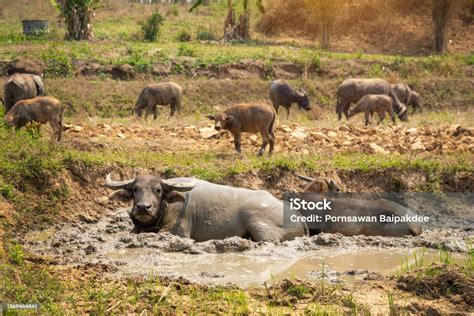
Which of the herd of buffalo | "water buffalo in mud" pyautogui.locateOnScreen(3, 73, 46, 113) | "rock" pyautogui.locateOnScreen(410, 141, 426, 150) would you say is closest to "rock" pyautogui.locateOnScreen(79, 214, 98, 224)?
the herd of buffalo

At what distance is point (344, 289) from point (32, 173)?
4.84m

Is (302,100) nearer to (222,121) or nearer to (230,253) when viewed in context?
(222,121)

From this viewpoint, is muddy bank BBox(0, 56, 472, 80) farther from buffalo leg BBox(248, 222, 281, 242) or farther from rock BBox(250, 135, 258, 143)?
buffalo leg BBox(248, 222, 281, 242)

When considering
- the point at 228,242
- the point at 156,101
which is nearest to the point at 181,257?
the point at 228,242

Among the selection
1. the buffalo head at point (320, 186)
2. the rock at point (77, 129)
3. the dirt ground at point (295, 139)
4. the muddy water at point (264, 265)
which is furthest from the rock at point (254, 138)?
the muddy water at point (264, 265)

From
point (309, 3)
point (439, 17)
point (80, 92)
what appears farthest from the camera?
point (309, 3)

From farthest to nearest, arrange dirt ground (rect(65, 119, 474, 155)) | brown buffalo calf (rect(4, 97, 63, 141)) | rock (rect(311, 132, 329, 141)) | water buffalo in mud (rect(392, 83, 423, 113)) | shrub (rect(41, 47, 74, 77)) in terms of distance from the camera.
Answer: water buffalo in mud (rect(392, 83, 423, 113)) < shrub (rect(41, 47, 74, 77)) < rock (rect(311, 132, 329, 141)) < brown buffalo calf (rect(4, 97, 63, 141)) < dirt ground (rect(65, 119, 474, 155))

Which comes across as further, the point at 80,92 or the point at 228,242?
the point at 80,92

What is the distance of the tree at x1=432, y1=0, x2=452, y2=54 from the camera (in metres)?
31.6

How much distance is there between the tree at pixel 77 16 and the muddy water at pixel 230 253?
58.6ft

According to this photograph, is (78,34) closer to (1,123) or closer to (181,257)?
(1,123)

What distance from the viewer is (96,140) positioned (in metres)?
13.3

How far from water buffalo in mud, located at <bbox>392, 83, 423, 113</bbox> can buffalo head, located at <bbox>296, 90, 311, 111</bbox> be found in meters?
→ 2.93

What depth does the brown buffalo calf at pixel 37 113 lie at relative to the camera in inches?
537
